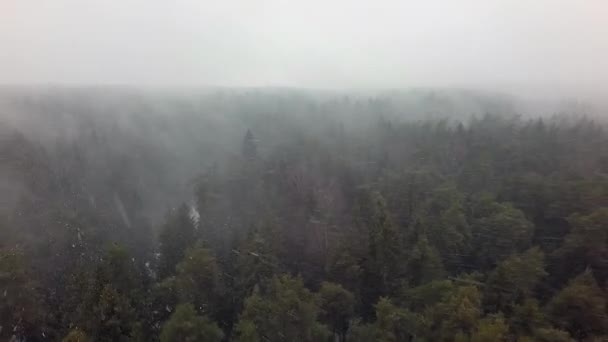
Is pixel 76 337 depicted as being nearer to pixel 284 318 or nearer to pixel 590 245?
pixel 284 318

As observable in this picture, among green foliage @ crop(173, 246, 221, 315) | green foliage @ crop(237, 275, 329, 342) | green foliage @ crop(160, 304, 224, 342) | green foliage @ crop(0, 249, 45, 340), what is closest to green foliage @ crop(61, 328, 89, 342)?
green foliage @ crop(160, 304, 224, 342)

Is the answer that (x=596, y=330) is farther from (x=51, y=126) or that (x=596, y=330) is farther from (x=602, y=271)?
(x=51, y=126)

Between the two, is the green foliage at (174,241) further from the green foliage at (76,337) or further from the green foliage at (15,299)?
the green foliage at (76,337)

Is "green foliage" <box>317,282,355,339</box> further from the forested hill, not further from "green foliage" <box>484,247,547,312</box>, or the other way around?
"green foliage" <box>484,247,547,312</box>

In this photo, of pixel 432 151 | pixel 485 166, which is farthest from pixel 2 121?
pixel 485 166

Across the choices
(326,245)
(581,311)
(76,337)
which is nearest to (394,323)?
(581,311)

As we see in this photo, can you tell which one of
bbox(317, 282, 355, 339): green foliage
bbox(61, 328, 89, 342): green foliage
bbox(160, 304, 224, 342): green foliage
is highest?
bbox(61, 328, 89, 342): green foliage
